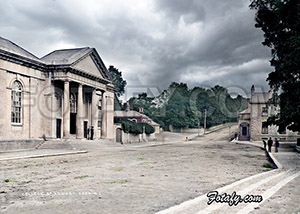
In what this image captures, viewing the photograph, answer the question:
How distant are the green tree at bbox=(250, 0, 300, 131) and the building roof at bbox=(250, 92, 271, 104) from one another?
3222cm

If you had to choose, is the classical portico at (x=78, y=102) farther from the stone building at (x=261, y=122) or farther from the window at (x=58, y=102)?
the stone building at (x=261, y=122)

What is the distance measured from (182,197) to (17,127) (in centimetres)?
2294

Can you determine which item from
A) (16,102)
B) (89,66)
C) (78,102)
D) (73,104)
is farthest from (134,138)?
(16,102)

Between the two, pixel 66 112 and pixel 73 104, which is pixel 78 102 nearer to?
pixel 66 112

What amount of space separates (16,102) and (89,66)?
34.2ft

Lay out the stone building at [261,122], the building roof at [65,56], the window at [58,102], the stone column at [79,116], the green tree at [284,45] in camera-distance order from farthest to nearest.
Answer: the stone building at [261,122]
the window at [58,102]
the stone column at [79,116]
the building roof at [65,56]
the green tree at [284,45]

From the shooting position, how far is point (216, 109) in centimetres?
9575

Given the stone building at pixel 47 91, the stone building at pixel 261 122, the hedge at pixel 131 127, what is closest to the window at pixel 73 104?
the stone building at pixel 47 91

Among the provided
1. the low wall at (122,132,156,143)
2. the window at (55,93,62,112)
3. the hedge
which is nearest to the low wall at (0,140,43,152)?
the window at (55,93,62,112)

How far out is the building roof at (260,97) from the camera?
51391 mm

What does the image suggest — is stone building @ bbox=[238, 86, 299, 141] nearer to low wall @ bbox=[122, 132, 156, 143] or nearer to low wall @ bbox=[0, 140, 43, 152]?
low wall @ bbox=[122, 132, 156, 143]

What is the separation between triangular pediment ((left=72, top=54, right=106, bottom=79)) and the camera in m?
31.4

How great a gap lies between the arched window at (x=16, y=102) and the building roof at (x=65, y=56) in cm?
473

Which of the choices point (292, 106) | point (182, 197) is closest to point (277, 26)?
point (292, 106)
